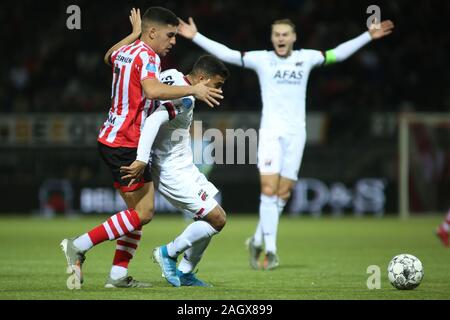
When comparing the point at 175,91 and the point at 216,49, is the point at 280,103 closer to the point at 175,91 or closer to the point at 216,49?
the point at 216,49

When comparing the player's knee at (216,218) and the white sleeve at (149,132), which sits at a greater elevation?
the white sleeve at (149,132)

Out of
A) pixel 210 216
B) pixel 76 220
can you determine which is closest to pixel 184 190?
pixel 210 216

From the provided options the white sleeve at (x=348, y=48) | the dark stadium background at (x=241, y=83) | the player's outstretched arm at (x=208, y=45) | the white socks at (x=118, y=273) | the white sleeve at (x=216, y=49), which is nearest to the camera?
the white socks at (x=118, y=273)

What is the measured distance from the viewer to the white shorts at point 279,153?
30.4 ft

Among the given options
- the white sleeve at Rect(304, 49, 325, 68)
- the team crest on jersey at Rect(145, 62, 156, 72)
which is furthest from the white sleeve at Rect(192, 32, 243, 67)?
the team crest on jersey at Rect(145, 62, 156, 72)

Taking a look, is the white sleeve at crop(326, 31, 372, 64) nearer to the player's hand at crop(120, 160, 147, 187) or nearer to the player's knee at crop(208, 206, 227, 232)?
the player's knee at crop(208, 206, 227, 232)

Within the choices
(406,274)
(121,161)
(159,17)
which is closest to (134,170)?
(121,161)

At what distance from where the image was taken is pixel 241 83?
19484 mm

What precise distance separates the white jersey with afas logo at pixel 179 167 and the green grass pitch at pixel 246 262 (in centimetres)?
64

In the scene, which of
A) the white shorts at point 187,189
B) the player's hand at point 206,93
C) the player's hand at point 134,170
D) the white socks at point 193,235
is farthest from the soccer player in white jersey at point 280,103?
the player's hand at point 134,170

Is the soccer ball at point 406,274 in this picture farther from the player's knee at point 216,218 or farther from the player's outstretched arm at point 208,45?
the player's outstretched arm at point 208,45

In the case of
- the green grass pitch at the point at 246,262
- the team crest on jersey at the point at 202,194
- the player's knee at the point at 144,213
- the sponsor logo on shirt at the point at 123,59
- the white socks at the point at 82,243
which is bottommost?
the green grass pitch at the point at 246,262

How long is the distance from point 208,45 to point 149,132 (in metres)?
2.67

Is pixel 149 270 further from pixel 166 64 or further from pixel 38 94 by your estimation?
pixel 38 94
